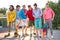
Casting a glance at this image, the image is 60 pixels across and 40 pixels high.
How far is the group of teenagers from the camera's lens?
304cm

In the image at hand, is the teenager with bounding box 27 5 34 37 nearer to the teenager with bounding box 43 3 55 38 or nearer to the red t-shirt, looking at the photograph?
the red t-shirt

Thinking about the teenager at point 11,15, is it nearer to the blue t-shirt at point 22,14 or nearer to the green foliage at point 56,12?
the blue t-shirt at point 22,14

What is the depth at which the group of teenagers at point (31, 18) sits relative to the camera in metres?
3.04

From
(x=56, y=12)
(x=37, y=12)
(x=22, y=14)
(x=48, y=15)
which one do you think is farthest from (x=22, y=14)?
(x=56, y=12)

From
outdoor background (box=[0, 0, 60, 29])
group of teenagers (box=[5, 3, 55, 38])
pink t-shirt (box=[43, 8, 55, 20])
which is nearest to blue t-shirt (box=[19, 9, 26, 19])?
group of teenagers (box=[5, 3, 55, 38])

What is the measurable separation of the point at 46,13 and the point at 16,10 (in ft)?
1.51

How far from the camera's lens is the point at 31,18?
3.07 metres

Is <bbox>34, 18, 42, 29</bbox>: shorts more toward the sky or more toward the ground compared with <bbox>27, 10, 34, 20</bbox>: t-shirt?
more toward the ground

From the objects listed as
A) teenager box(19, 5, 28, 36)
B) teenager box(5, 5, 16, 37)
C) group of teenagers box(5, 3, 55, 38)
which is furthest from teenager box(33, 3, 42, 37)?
teenager box(5, 5, 16, 37)

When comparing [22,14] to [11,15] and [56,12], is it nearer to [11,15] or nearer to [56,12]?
[11,15]

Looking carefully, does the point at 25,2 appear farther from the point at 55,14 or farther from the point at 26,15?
the point at 55,14

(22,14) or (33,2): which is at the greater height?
(33,2)

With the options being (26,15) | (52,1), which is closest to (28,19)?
(26,15)

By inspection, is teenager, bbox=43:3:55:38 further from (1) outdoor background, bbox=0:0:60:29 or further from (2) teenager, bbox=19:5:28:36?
(2) teenager, bbox=19:5:28:36
